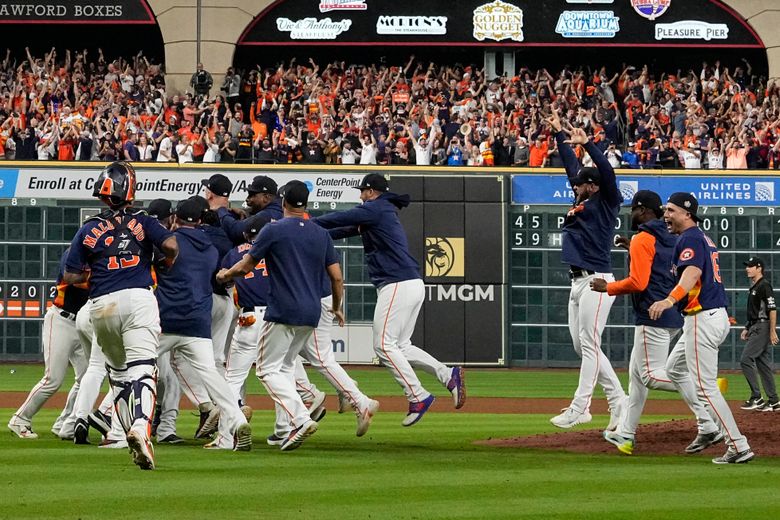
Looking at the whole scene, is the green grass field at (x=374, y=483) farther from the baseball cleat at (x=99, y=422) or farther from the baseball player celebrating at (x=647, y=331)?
the baseball player celebrating at (x=647, y=331)

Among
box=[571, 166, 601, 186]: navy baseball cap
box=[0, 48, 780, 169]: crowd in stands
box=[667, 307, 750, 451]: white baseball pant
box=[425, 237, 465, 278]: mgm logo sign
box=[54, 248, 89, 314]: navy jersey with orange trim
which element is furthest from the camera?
box=[0, 48, 780, 169]: crowd in stands

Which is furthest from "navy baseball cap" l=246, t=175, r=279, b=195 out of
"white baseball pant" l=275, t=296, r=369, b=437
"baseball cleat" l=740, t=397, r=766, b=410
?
"baseball cleat" l=740, t=397, r=766, b=410

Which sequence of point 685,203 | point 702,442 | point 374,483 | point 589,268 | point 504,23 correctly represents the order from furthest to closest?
point 504,23
point 589,268
point 702,442
point 685,203
point 374,483

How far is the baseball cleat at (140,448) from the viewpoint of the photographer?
8.59m

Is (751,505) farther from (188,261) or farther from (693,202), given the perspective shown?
(188,261)

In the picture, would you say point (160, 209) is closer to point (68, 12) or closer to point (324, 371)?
point (324, 371)

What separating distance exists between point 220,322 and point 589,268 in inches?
133

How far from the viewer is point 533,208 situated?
26.4 metres

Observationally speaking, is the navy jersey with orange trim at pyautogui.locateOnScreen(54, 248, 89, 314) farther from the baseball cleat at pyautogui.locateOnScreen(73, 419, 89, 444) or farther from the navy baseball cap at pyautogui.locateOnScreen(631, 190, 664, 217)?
the navy baseball cap at pyautogui.locateOnScreen(631, 190, 664, 217)

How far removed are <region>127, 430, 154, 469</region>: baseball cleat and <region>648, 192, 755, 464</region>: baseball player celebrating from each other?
148 inches

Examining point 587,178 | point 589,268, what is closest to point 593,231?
point 589,268

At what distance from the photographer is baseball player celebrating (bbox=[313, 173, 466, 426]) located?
38.3ft

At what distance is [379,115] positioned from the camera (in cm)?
2923

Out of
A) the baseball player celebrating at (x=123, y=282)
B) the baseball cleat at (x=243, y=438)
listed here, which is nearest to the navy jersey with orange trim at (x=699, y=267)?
Result: the baseball cleat at (x=243, y=438)
